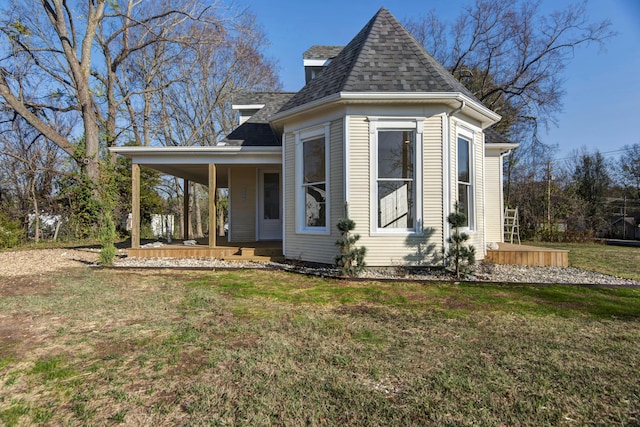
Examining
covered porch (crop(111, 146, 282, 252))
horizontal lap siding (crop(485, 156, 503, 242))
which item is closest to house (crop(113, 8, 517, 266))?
covered porch (crop(111, 146, 282, 252))

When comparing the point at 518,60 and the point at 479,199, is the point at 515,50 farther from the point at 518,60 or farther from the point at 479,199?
the point at 479,199

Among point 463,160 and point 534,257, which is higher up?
point 463,160

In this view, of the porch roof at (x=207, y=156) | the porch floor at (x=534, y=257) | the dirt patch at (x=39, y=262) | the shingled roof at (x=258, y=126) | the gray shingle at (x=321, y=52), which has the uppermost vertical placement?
the gray shingle at (x=321, y=52)

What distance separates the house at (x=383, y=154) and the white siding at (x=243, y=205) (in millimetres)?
2922

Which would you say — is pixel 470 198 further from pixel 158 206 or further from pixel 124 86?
pixel 124 86

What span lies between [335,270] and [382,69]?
434 centimetres

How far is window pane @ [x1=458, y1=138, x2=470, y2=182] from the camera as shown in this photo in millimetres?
7426

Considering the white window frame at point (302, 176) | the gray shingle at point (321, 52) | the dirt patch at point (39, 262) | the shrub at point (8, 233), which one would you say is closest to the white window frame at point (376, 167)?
the white window frame at point (302, 176)

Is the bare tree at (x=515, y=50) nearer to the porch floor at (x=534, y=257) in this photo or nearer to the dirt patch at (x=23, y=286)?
the porch floor at (x=534, y=257)

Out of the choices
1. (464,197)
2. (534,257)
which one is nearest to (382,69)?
(464,197)

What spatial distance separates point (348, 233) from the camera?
6664 mm

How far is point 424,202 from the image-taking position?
6.78m

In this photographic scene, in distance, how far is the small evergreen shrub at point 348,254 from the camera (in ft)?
20.7

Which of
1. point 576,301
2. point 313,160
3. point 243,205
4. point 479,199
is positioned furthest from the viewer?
point 243,205
